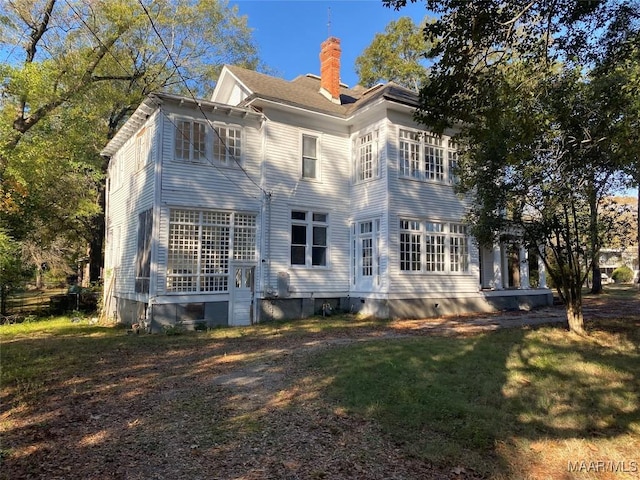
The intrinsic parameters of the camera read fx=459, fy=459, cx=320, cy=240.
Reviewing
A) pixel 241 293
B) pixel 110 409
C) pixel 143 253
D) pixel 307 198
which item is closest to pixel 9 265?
pixel 143 253

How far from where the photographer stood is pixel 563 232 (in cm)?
1195

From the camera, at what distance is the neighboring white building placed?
14.9 meters

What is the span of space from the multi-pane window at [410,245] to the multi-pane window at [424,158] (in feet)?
6.18

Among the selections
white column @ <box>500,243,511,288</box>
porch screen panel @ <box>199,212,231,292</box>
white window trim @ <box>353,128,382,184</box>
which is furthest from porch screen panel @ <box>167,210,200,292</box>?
white column @ <box>500,243,511,288</box>

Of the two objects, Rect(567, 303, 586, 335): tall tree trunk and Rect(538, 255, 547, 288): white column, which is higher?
Rect(538, 255, 547, 288): white column

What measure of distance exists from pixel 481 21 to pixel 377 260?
34.9ft

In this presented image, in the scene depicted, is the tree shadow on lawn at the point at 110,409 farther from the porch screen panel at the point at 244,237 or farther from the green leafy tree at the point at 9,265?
the porch screen panel at the point at 244,237

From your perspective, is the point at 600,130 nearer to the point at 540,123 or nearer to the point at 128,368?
the point at 540,123

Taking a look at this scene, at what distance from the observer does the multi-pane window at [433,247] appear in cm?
1705

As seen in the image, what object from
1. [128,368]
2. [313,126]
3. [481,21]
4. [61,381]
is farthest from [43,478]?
[313,126]

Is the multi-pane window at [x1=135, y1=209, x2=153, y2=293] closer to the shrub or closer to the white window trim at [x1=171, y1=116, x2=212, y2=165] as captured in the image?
the white window trim at [x1=171, y1=116, x2=212, y2=165]

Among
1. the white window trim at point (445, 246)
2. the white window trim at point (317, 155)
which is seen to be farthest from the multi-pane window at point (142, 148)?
the white window trim at point (445, 246)

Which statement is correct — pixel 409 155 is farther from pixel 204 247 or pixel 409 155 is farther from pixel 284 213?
pixel 204 247

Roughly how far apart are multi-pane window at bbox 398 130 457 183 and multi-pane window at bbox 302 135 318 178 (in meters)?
3.24
